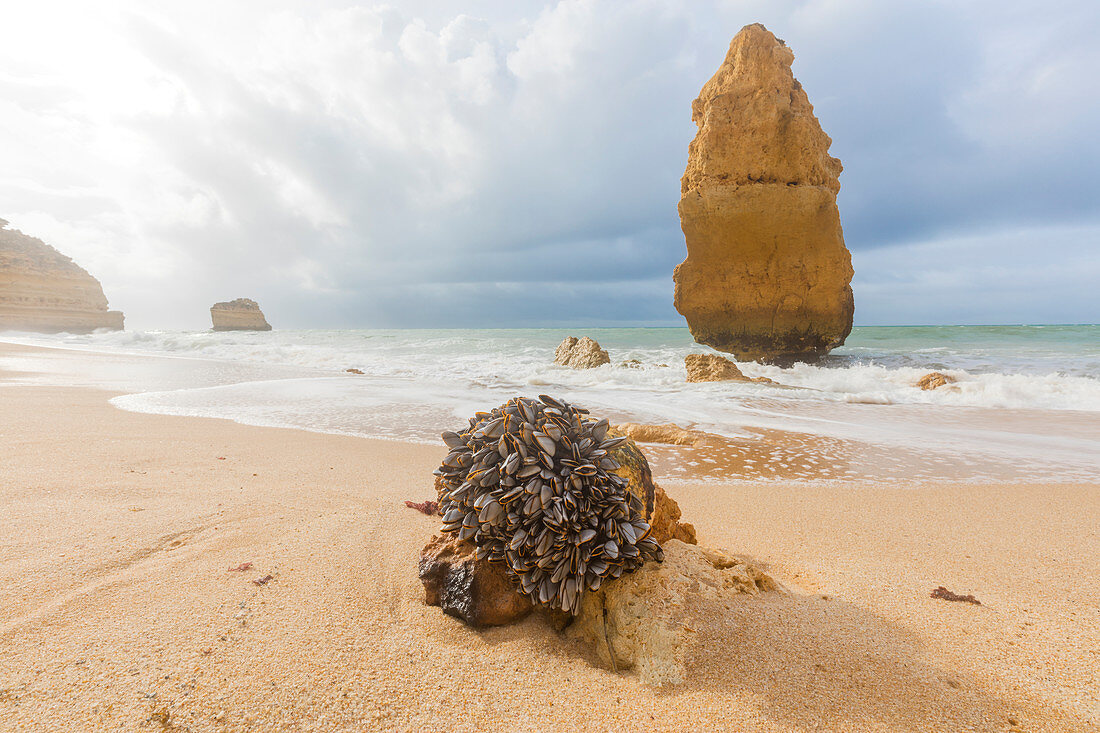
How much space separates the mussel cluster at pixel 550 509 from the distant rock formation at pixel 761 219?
1576cm

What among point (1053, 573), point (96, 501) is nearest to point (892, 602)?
point (1053, 573)

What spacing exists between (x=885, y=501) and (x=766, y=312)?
1496 centimetres

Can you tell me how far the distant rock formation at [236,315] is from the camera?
1925 inches

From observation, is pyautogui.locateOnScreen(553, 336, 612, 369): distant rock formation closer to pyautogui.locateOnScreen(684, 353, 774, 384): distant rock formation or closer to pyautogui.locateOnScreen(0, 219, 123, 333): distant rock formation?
pyautogui.locateOnScreen(684, 353, 774, 384): distant rock formation

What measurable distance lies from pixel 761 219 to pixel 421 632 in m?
16.7

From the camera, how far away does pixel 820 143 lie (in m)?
15.4

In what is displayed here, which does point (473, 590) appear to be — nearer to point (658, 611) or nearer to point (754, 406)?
point (658, 611)

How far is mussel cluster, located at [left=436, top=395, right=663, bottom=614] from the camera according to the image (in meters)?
1.60

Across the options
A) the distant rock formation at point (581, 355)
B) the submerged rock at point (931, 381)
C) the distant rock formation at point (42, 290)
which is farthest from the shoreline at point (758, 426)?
the distant rock formation at point (42, 290)

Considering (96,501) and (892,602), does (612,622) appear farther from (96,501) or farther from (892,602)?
(96,501)

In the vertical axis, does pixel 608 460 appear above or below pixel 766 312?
below

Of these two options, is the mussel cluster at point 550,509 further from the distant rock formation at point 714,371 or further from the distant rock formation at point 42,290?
the distant rock formation at point 42,290

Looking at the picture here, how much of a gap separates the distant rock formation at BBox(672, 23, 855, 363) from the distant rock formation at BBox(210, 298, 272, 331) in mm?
48877

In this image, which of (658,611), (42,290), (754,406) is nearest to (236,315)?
(42,290)
